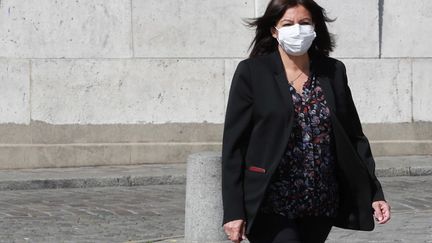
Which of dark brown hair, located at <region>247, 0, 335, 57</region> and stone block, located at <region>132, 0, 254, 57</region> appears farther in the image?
stone block, located at <region>132, 0, 254, 57</region>

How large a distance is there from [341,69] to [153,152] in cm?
902

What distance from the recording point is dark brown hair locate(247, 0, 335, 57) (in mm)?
4969

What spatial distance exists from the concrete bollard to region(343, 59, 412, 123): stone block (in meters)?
6.81

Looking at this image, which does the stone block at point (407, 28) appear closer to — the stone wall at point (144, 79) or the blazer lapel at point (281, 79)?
the stone wall at point (144, 79)

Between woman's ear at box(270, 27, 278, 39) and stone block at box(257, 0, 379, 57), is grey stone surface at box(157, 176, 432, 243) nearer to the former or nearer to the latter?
stone block at box(257, 0, 379, 57)

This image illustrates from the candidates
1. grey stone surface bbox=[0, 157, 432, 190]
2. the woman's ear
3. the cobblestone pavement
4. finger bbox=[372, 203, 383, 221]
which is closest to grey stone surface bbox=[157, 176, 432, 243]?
the cobblestone pavement

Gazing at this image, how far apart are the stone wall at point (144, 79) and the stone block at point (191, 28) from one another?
1cm

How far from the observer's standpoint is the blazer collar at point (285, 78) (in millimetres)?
4801

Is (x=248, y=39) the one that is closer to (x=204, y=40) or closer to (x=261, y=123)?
(x=204, y=40)

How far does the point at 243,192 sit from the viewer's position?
4766mm

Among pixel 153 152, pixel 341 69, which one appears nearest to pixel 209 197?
pixel 341 69

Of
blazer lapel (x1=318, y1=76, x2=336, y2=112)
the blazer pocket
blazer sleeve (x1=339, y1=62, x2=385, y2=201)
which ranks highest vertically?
blazer lapel (x1=318, y1=76, x2=336, y2=112)

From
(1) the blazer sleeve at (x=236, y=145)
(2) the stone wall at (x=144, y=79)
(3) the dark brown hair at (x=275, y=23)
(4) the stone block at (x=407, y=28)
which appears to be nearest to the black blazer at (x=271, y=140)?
(1) the blazer sleeve at (x=236, y=145)

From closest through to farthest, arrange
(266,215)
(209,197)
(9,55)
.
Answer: (266,215) → (209,197) → (9,55)
